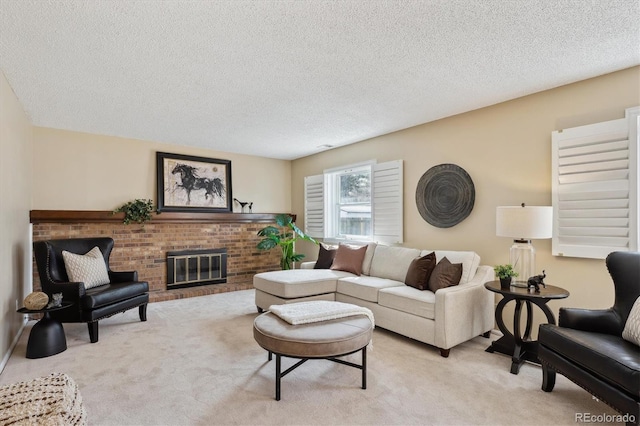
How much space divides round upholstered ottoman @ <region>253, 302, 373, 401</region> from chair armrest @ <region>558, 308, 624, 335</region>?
1.36 meters

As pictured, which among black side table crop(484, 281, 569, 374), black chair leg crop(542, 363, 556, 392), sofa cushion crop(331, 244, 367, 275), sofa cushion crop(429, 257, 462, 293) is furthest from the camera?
sofa cushion crop(331, 244, 367, 275)

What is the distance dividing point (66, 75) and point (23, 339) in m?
2.63

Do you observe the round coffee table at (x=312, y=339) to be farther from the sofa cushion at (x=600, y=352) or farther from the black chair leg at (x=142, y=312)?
the black chair leg at (x=142, y=312)

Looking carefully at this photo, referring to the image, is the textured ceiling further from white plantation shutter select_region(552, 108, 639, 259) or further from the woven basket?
the woven basket

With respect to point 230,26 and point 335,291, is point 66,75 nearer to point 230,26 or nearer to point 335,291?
point 230,26

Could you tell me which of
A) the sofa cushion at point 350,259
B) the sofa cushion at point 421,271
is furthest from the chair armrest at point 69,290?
the sofa cushion at point 421,271

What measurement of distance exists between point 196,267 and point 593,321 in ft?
16.4

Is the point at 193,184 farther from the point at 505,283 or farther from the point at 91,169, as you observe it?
the point at 505,283

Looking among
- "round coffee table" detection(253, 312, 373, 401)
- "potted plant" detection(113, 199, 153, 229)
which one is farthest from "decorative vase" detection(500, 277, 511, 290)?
"potted plant" detection(113, 199, 153, 229)

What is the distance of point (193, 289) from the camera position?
5.20 metres

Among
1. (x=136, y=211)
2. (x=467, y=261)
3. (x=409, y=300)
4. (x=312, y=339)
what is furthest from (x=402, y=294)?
(x=136, y=211)

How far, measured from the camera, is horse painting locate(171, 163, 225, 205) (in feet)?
17.6

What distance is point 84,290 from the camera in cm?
324

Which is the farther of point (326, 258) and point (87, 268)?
point (326, 258)
